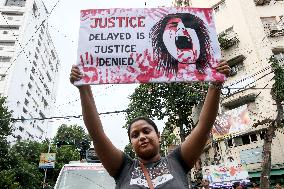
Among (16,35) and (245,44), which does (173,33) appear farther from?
(16,35)

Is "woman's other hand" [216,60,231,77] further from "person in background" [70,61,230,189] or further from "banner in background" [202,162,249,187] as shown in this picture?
"banner in background" [202,162,249,187]

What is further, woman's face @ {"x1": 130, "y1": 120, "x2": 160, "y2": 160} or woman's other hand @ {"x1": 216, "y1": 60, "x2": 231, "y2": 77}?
woman's other hand @ {"x1": 216, "y1": 60, "x2": 231, "y2": 77}

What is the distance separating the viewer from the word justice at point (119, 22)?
3580 mm

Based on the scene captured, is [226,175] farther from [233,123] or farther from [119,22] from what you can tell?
[119,22]

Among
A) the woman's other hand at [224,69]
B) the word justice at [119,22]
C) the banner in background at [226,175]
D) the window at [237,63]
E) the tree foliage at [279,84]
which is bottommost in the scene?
the banner in background at [226,175]

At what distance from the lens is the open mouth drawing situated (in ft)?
11.5

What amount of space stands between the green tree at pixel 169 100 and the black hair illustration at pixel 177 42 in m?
18.9

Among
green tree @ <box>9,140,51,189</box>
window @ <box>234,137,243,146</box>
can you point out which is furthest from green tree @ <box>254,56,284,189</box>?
green tree @ <box>9,140,51,189</box>

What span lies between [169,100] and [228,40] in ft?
22.1

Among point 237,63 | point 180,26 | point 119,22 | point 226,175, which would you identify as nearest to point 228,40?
point 237,63

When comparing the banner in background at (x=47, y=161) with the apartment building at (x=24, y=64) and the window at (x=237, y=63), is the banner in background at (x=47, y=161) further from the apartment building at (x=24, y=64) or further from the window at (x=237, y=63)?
the apartment building at (x=24, y=64)

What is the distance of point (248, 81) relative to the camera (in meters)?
22.7

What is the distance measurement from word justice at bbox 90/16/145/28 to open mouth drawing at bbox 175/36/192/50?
443 mm

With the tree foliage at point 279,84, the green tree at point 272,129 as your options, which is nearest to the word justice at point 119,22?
the green tree at point 272,129
